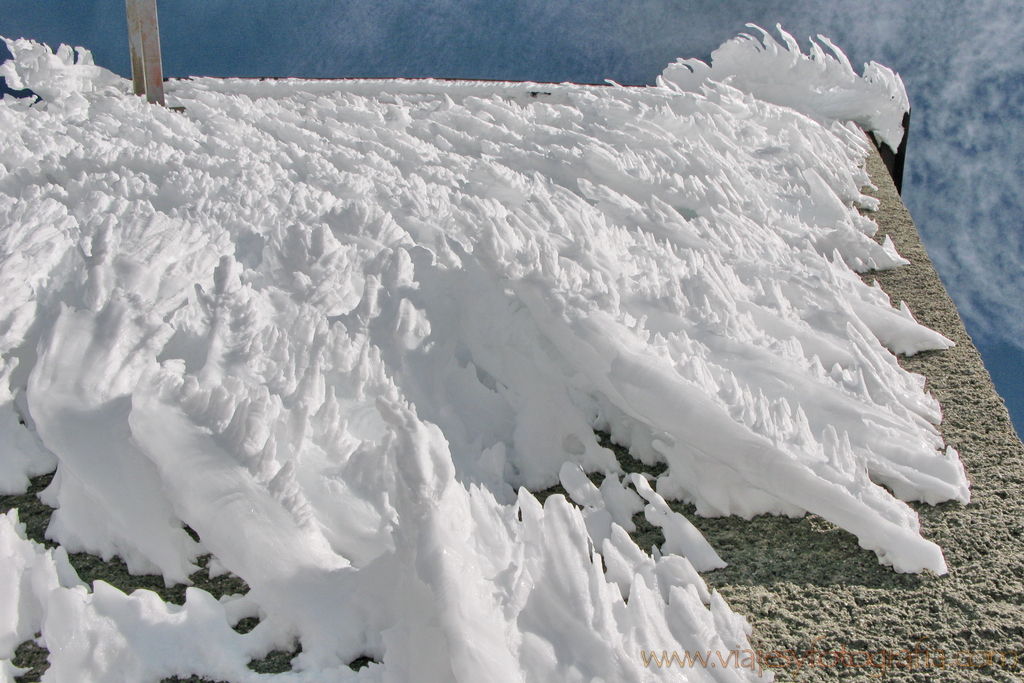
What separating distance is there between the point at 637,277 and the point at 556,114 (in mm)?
857

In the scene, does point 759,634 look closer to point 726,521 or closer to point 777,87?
point 726,521

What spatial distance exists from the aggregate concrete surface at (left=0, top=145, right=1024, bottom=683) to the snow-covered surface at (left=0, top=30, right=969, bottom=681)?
0.02 metres

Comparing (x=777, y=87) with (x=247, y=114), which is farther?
(x=777, y=87)

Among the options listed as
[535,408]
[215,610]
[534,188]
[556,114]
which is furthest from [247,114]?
[215,610]

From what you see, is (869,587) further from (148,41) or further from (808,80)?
(148,41)

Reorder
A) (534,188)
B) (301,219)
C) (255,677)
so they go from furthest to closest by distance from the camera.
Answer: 1. (534,188)
2. (301,219)
3. (255,677)

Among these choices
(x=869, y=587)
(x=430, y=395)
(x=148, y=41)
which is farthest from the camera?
(x=148, y=41)

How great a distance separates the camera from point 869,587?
24.4 inches

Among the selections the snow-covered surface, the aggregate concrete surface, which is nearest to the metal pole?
the snow-covered surface

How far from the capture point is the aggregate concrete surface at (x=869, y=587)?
1.80 ft

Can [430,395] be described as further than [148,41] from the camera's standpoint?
No

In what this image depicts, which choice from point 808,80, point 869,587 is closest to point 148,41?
point 808,80

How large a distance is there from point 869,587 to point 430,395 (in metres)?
0.45

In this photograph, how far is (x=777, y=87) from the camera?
1912mm
